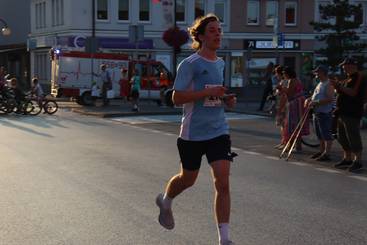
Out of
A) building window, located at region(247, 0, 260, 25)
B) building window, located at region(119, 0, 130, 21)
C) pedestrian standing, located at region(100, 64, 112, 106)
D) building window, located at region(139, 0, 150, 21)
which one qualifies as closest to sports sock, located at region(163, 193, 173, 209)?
pedestrian standing, located at region(100, 64, 112, 106)

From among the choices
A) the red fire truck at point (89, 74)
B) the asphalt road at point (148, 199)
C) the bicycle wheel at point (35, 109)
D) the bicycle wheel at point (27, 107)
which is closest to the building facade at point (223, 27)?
the red fire truck at point (89, 74)

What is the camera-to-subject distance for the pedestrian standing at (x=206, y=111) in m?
5.30

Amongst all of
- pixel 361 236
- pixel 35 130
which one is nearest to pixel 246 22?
pixel 35 130

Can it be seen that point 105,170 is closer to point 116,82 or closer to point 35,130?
point 35,130

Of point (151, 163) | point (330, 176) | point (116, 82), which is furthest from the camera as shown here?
point (116, 82)

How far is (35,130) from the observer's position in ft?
55.1

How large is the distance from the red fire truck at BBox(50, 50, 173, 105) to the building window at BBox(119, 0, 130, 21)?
13.7 meters

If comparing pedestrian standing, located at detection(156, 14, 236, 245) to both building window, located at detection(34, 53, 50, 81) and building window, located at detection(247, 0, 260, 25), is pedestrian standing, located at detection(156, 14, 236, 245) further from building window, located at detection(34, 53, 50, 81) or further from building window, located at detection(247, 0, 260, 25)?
building window, located at detection(34, 53, 50, 81)

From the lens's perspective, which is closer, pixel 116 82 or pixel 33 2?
pixel 116 82

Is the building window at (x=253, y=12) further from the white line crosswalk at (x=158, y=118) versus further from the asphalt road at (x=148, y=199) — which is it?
the asphalt road at (x=148, y=199)

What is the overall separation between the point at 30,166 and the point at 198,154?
5518 millimetres

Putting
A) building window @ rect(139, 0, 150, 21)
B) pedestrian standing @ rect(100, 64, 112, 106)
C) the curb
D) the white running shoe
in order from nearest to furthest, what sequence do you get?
the white running shoe
the curb
pedestrian standing @ rect(100, 64, 112, 106)
building window @ rect(139, 0, 150, 21)

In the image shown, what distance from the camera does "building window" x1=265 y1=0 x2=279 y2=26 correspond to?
148 ft

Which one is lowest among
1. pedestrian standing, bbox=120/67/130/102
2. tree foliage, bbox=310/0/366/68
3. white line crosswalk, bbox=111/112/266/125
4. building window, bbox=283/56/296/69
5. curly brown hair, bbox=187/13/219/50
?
white line crosswalk, bbox=111/112/266/125
